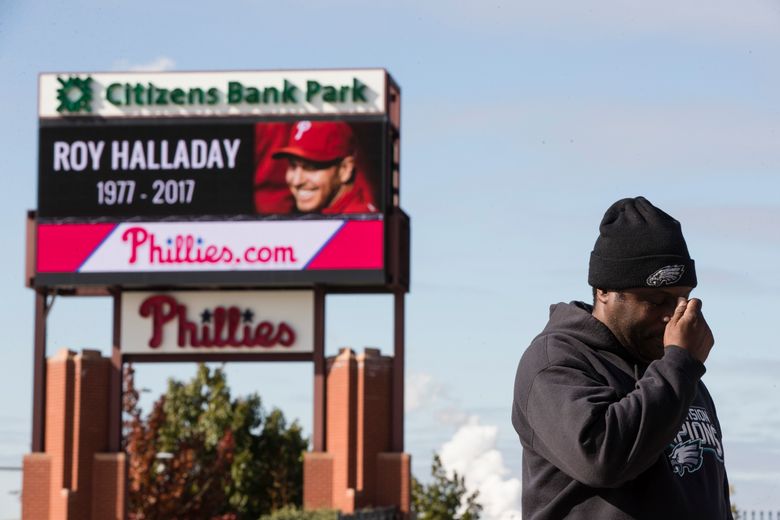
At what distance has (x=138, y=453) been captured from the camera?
41.1 m

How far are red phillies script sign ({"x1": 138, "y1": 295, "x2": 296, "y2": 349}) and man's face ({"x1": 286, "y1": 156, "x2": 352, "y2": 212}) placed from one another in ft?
9.97

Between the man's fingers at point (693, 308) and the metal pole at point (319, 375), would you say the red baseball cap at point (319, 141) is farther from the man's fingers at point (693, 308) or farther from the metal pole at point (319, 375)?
the man's fingers at point (693, 308)

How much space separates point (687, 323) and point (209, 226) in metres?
31.6

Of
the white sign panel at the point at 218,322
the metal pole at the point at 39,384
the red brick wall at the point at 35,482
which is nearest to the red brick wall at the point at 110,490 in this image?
the red brick wall at the point at 35,482

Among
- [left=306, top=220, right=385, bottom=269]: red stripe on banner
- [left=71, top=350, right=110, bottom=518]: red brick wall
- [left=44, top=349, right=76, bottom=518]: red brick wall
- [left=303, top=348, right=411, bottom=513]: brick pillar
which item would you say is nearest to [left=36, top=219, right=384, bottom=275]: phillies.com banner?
[left=306, top=220, right=385, bottom=269]: red stripe on banner

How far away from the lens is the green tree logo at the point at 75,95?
3559 centimetres

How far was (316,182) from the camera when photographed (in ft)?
114

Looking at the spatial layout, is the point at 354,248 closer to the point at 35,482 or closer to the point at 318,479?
the point at 318,479

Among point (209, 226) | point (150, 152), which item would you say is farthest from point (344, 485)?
point (150, 152)

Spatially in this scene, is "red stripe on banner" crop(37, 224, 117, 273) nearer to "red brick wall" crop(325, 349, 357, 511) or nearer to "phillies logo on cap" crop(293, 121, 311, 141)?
"phillies logo on cap" crop(293, 121, 311, 141)

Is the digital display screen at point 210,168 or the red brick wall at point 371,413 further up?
the digital display screen at point 210,168

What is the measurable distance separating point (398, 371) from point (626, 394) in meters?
32.1

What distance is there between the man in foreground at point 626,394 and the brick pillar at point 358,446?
31.3 m

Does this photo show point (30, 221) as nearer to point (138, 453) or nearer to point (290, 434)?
point (138, 453)
